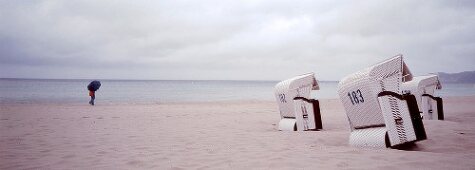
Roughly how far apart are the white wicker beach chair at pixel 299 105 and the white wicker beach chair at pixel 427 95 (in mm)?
6081

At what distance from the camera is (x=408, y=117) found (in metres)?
7.77

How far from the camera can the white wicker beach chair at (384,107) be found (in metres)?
7.69

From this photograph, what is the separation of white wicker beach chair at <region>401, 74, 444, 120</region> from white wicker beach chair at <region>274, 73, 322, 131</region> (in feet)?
20.0

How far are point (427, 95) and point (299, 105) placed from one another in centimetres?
760

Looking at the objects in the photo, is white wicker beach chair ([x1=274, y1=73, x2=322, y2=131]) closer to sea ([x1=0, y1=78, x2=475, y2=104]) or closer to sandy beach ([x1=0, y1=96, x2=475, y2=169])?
sandy beach ([x1=0, y1=96, x2=475, y2=169])

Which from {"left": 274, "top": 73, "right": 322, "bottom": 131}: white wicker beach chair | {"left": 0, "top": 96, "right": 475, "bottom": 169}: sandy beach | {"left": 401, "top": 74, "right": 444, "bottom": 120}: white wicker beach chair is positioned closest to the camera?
{"left": 0, "top": 96, "right": 475, "bottom": 169}: sandy beach

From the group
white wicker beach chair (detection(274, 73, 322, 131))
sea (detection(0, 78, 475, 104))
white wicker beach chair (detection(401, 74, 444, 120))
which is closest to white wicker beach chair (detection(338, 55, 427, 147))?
white wicker beach chair (detection(274, 73, 322, 131))

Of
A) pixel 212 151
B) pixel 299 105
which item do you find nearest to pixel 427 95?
pixel 299 105

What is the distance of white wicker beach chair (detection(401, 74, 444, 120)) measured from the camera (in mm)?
15797

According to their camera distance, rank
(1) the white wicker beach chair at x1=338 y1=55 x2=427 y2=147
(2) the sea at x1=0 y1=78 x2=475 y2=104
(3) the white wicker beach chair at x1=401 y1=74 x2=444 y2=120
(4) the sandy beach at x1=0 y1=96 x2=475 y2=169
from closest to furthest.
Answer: (4) the sandy beach at x1=0 y1=96 x2=475 y2=169
(1) the white wicker beach chair at x1=338 y1=55 x2=427 y2=147
(3) the white wicker beach chair at x1=401 y1=74 x2=444 y2=120
(2) the sea at x1=0 y1=78 x2=475 y2=104

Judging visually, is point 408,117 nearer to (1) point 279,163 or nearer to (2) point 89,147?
(1) point 279,163

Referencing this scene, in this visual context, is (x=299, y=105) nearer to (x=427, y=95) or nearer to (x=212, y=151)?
(x=212, y=151)

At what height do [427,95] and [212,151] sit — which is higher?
[427,95]

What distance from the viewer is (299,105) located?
12711mm
